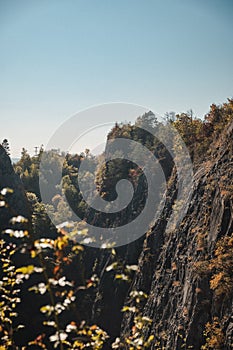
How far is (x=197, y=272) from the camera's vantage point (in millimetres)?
12891

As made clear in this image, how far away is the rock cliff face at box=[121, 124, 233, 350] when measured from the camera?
1144cm

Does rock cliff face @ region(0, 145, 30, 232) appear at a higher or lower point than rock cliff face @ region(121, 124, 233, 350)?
higher

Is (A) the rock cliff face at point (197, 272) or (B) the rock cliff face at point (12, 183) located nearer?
(A) the rock cliff face at point (197, 272)

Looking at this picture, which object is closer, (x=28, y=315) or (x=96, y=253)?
(x=28, y=315)

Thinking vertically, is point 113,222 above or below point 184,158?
below

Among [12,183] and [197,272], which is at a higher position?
[12,183]

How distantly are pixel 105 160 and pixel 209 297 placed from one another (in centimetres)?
2668

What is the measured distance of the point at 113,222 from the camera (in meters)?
31.1

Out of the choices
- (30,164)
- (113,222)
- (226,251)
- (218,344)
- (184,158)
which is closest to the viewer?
(218,344)

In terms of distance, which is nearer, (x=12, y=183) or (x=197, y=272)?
(x=197, y=272)

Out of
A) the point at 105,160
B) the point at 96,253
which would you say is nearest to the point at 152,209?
the point at 96,253

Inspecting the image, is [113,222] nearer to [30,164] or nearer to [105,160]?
[105,160]

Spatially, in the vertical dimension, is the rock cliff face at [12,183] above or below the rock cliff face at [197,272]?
above

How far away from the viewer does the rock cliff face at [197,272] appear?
11.4 m
